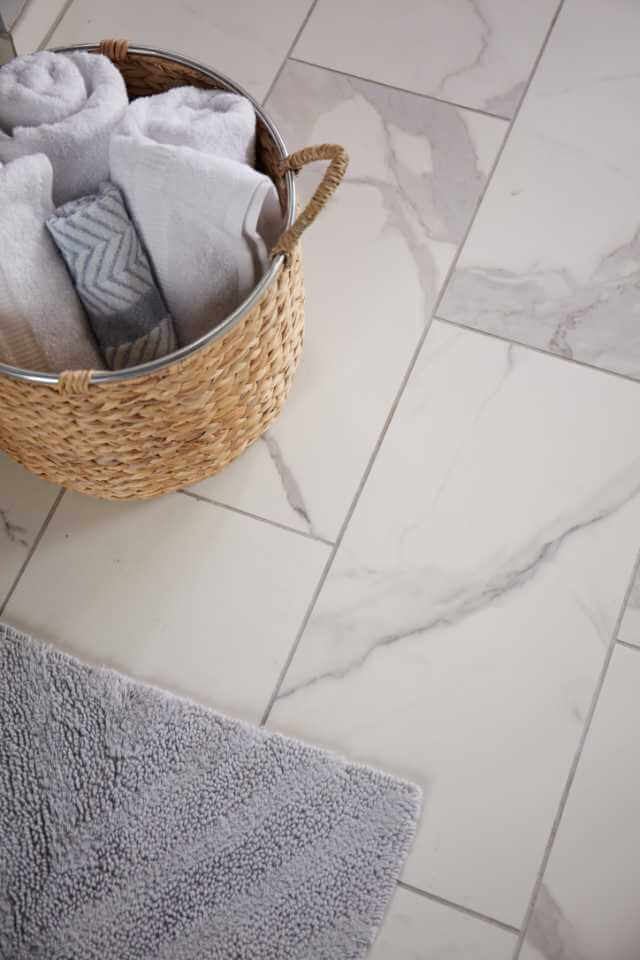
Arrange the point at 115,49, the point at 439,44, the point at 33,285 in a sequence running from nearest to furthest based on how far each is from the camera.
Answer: the point at 33,285, the point at 115,49, the point at 439,44

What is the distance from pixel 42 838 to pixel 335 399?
60 centimetres

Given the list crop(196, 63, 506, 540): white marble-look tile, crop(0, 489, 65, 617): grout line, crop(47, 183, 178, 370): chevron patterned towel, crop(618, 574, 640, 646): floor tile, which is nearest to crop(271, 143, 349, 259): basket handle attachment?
crop(47, 183, 178, 370): chevron patterned towel

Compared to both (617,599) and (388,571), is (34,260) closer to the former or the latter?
(388,571)

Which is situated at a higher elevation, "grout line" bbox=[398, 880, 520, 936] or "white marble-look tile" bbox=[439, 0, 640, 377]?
"white marble-look tile" bbox=[439, 0, 640, 377]

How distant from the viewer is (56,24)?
147 cm

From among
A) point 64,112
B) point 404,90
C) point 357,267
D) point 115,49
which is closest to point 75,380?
point 64,112

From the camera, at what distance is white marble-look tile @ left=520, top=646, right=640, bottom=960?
1022 mm

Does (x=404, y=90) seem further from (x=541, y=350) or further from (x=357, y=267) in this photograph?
(x=541, y=350)

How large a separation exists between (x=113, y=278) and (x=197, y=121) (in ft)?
0.59

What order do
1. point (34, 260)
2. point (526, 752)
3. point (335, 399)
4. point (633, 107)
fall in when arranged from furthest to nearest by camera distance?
point (633, 107)
point (335, 399)
point (526, 752)
point (34, 260)

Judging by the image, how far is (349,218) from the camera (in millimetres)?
1340

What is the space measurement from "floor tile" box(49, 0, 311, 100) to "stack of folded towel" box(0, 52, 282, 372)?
1.35 feet

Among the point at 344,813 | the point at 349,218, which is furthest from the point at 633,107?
the point at 344,813

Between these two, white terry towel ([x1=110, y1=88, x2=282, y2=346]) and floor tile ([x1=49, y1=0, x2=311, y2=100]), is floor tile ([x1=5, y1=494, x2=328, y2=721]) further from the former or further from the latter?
floor tile ([x1=49, y1=0, x2=311, y2=100])
